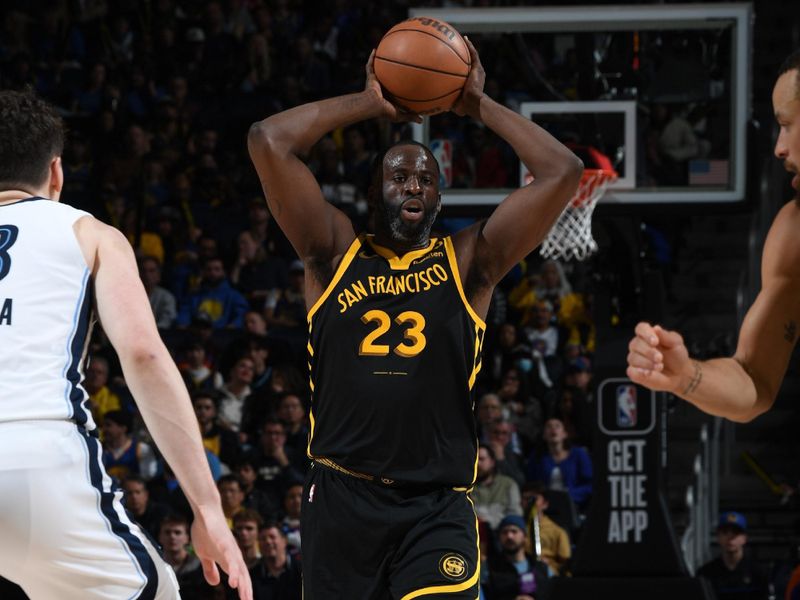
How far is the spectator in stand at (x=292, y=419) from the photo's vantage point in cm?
1053

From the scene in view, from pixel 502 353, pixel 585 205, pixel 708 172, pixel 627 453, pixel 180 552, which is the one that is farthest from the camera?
pixel 502 353

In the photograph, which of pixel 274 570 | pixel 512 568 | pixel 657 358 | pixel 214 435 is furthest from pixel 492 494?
pixel 657 358

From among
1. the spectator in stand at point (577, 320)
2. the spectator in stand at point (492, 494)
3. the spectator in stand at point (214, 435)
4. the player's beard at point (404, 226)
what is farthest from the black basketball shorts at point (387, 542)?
the spectator in stand at point (577, 320)

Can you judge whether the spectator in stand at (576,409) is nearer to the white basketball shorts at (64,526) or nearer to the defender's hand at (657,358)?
the defender's hand at (657,358)

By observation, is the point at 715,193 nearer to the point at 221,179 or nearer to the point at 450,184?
the point at 450,184

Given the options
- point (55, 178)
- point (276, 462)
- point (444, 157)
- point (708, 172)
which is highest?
point (444, 157)

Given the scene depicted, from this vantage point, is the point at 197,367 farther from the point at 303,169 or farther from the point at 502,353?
the point at 303,169

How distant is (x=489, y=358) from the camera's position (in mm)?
11812

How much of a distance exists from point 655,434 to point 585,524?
2.34 feet

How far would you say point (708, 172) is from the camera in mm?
8227

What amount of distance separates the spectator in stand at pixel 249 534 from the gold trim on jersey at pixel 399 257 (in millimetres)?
4553

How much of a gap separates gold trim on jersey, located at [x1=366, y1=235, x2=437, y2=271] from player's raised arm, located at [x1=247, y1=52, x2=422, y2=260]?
0.11 metres

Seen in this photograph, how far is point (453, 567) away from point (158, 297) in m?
8.28

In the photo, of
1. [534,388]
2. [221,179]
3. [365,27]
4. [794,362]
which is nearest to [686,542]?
[534,388]
